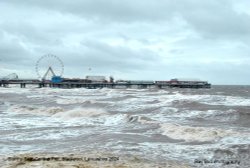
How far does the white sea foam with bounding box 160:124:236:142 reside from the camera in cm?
1948

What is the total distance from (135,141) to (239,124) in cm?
1155

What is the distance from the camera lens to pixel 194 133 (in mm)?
20641

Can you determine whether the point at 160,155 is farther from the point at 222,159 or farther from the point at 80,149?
the point at 80,149

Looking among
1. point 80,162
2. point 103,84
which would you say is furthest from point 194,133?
point 103,84

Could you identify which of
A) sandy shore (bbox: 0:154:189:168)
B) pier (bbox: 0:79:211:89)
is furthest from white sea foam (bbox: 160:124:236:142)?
pier (bbox: 0:79:211:89)

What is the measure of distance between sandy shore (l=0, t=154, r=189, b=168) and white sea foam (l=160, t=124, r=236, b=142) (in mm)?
6541

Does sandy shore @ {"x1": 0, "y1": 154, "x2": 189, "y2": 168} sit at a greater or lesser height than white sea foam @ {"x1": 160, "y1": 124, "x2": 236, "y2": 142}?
greater

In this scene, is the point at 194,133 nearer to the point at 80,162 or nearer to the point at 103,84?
the point at 80,162

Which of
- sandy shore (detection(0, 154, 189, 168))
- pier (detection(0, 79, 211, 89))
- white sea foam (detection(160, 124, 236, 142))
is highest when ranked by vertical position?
pier (detection(0, 79, 211, 89))

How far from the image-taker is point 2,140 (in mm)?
18312

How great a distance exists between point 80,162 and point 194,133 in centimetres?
996

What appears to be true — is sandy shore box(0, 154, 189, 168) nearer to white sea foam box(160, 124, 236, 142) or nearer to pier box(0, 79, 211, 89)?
white sea foam box(160, 124, 236, 142)

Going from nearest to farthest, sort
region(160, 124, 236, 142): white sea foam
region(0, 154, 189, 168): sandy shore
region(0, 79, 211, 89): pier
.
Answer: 1. region(0, 154, 189, 168): sandy shore
2. region(160, 124, 236, 142): white sea foam
3. region(0, 79, 211, 89): pier

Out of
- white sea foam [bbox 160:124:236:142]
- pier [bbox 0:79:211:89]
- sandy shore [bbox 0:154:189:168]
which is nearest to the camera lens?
sandy shore [bbox 0:154:189:168]
